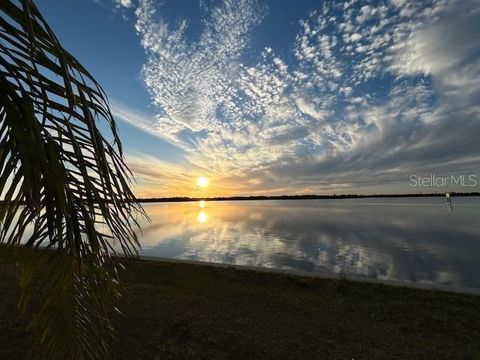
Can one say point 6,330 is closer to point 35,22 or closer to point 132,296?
point 132,296

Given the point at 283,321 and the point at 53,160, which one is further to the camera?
the point at 283,321

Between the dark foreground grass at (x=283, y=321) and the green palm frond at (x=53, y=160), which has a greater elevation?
the green palm frond at (x=53, y=160)

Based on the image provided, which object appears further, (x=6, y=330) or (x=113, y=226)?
(x=6, y=330)

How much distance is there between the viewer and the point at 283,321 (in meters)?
7.70

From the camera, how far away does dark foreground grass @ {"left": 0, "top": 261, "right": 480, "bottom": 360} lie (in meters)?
6.28

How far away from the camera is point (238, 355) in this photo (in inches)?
242

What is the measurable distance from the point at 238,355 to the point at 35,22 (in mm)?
6176

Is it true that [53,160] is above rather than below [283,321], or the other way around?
above

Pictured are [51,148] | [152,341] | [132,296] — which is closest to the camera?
[51,148]

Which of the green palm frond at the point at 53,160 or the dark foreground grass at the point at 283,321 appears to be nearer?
the green palm frond at the point at 53,160

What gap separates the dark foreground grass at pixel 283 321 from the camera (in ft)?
20.6

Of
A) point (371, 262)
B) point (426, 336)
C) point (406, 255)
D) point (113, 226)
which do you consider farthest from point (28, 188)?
point (406, 255)

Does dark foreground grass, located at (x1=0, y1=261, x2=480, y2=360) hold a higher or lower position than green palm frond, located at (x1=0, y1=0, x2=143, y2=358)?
lower

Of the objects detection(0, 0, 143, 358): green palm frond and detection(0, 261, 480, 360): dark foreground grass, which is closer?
detection(0, 0, 143, 358): green palm frond
